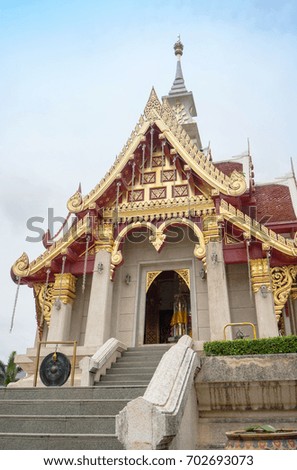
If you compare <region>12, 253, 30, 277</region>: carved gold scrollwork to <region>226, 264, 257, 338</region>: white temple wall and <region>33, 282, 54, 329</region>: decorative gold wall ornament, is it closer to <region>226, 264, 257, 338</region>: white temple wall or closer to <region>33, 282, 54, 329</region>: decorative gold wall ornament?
<region>33, 282, 54, 329</region>: decorative gold wall ornament

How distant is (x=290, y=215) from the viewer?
39.2ft

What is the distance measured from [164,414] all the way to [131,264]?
8.37m

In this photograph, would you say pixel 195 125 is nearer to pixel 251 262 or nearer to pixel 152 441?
pixel 251 262

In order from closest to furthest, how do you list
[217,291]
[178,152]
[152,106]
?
[217,291]
[178,152]
[152,106]

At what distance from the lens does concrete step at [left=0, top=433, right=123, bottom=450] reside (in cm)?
435

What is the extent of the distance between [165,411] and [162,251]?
8.19 meters

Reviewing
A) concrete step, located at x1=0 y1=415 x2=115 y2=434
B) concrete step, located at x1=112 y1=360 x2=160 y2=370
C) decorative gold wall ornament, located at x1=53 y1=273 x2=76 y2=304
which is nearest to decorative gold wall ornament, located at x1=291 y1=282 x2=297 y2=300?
concrete step, located at x1=112 y1=360 x2=160 y2=370

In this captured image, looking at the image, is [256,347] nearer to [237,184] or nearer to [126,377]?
[126,377]

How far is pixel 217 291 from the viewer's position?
9961 mm

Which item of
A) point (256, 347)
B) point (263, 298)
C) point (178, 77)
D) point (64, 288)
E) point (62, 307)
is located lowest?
point (256, 347)

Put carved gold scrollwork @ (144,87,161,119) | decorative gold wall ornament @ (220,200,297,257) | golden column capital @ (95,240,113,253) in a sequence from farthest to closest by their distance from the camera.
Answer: carved gold scrollwork @ (144,87,161,119) → golden column capital @ (95,240,113,253) → decorative gold wall ornament @ (220,200,297,257)

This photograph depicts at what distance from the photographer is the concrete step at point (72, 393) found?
6.04 m

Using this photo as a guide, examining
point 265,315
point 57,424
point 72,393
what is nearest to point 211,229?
point 265,315
